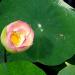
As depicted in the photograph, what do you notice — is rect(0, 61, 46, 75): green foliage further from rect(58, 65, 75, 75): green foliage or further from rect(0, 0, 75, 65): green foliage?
rect(0, 0, 75, 65): green foliage

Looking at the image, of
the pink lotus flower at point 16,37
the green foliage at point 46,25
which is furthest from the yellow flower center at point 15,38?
the green foliage at point 46,25

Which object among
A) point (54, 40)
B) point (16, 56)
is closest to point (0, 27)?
point (16, 56)

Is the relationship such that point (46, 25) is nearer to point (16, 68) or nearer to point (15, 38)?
point (15, 38)

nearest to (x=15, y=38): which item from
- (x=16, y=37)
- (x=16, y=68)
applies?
(x=16, y=37)

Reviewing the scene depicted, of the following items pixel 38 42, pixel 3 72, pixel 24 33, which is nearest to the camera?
pixel 3 72

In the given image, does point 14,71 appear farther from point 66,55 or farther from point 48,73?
point 48,73

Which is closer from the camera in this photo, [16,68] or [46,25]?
[16,68]

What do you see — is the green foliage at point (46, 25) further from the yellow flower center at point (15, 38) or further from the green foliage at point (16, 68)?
the green foliage at point (16, 68)

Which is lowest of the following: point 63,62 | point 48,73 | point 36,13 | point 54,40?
point 48,73
